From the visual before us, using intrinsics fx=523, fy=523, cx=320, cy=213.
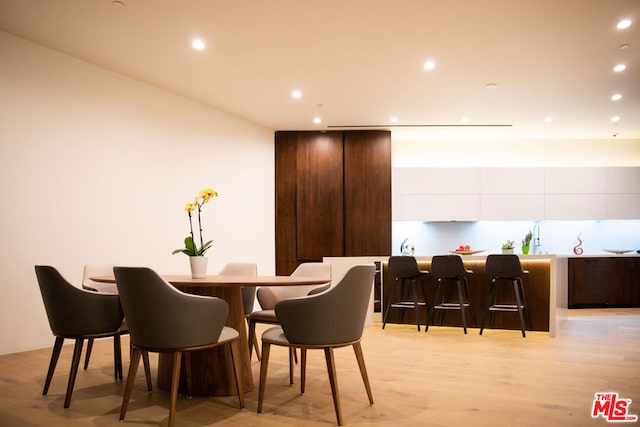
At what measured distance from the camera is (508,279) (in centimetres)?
590

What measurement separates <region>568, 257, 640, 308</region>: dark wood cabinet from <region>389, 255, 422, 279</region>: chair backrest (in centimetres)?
381

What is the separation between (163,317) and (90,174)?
3.27m

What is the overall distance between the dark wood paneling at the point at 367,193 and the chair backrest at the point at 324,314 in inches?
217

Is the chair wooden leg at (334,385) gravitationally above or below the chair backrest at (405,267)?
below

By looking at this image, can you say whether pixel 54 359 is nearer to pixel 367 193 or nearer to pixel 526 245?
pixel 367 193

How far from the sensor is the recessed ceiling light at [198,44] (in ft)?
16.0

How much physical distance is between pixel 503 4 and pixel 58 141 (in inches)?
169

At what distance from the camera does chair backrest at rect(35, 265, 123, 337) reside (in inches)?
129

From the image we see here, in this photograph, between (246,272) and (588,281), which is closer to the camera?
(246,272)

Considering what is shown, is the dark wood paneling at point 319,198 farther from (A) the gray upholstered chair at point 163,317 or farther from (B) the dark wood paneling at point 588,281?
(A) the gray upholstered chair at point 163,317

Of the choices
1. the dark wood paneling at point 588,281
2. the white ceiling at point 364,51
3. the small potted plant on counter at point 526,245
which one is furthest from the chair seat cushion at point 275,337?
the dark wood paneling at point 588,281

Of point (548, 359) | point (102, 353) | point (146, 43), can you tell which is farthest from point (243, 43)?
point (548, 359)

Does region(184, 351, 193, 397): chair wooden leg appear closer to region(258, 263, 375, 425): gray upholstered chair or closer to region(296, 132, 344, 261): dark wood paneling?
region(258, 263, 375, 425): gray upholstered chair

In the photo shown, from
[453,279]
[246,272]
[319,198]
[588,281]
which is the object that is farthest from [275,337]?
[588,281]
